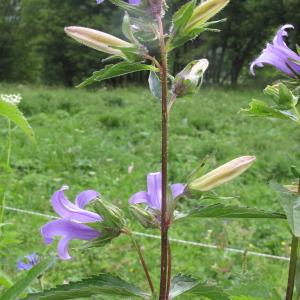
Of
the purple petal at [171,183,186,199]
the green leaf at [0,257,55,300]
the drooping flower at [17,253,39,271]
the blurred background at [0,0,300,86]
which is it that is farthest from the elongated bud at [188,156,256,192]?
the blurred background at [0,0,300,86]

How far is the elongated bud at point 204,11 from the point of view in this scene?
0.69m

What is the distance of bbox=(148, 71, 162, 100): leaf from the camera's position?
2.33ft

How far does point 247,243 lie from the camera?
3312 millimetres

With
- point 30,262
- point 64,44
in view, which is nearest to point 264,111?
point 30,262

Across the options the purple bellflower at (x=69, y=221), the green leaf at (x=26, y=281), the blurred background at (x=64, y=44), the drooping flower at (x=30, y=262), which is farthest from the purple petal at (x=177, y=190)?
the blurred background at (x=64, y=44)

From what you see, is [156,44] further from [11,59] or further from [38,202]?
[11,59]

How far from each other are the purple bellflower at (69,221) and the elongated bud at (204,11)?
0.82 feet

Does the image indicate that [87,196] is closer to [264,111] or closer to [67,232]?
[67,232]

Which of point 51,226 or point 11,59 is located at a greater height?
point 51,226

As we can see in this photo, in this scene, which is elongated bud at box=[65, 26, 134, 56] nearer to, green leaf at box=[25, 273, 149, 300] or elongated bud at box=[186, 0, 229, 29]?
elongated bud at box=[186, 0, 229, 29]

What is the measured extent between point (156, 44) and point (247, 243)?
2.72 m

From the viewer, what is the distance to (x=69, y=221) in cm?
73

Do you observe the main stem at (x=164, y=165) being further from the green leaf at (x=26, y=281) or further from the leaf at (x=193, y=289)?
the green leaf at (x=26, y=281)

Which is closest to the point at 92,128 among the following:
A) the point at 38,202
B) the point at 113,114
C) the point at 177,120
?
the point at 113,114
